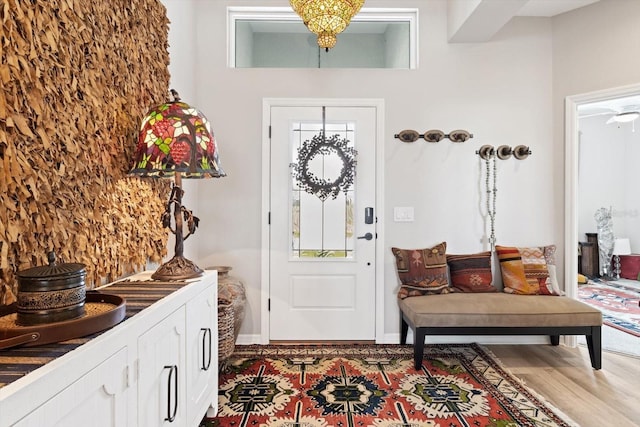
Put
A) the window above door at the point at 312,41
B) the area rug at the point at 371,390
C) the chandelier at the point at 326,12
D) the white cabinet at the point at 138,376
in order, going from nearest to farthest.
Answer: the white cabinet at the point at 138,376 < the chandelier at the point at 326,12 < the area rug at the point at 371,390 < the window above door at the point at 312,41

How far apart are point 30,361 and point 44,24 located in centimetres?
114

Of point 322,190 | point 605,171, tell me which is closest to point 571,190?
point 322,190

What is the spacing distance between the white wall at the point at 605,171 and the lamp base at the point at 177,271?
685 centimetres

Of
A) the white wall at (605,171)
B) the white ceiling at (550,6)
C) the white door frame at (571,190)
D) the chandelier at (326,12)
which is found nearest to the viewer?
the chandelier at (326,12)

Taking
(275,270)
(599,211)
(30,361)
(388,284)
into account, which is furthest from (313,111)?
(599,211)

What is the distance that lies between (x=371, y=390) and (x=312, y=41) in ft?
9.54

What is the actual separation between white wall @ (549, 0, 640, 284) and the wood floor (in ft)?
2.57

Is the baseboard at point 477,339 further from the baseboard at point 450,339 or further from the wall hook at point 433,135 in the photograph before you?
the wall hook at point 433,135

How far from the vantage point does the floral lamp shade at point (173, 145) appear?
5.56 feet

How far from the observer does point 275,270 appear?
10.7 feet

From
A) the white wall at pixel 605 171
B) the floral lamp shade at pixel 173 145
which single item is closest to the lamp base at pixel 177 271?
the floral lamp shade at pixel 173 145

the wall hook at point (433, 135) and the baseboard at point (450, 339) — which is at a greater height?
the wall hook at point (433, 135)

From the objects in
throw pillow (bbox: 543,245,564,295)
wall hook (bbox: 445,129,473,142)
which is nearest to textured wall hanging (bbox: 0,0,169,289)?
wall hook (bbox: 445,129,473,142)

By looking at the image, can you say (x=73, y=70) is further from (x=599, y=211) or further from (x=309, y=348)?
(x=599, y=211)
